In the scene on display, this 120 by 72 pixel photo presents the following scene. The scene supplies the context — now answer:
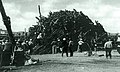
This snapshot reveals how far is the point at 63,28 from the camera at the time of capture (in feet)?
113

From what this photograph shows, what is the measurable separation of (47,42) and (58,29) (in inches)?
104

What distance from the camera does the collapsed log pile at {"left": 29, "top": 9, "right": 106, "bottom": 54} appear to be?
33.5 m

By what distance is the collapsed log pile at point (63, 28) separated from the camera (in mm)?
33487

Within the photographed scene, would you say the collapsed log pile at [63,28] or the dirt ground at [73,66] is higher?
the collapsed log pile at [63,28]

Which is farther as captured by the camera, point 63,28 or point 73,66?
point 63,28

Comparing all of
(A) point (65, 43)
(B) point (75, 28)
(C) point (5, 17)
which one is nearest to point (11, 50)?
(C) point (5, 17)

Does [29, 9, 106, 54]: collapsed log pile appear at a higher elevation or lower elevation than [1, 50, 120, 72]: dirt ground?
higher

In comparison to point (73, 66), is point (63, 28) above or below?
above

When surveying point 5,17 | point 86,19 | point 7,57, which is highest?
point 86,19

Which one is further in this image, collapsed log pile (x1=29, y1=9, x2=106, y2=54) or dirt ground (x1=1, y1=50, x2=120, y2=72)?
collapsed log pile (x1=29, y1=9, x2=106, y2=54)

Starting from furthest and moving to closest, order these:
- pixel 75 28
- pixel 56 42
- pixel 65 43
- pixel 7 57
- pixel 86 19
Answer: pixel 86 19
pixel 75 28
pixel 56 42
pixel 65 43
pixel 7 57

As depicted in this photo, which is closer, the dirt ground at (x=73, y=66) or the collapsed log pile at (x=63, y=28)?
the dirt ground at (x=73, y=66)

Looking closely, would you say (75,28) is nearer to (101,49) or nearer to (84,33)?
(84,33)

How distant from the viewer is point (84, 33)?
3609cm
